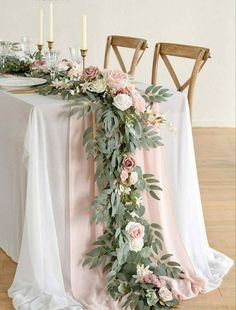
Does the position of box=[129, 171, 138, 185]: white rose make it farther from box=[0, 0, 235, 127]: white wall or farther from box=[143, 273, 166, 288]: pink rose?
box=[0, 0, 235, 127]: white wall

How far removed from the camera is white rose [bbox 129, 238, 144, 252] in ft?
6.73

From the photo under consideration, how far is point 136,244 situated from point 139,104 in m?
0.55

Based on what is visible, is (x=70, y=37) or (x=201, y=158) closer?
(x=201, y=158)

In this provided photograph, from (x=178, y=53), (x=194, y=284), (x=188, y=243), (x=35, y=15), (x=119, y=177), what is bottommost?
(x=194, y=284)

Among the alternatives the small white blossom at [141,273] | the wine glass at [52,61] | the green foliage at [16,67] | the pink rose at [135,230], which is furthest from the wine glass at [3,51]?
the small white blossom at [141,273]

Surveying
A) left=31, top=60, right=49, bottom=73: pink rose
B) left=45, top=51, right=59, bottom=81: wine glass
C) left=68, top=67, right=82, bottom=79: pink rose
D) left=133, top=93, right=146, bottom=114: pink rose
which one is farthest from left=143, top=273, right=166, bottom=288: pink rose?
left=31, top=60, right=49, bottom=73: pink rose

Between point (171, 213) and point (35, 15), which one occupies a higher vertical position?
point (35, 15)

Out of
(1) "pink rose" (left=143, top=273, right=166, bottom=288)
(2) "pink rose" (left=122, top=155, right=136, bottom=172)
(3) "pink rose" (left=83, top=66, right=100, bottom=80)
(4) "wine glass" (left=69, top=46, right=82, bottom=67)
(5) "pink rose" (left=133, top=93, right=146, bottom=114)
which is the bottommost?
(1) "pink rose" (left=143, top=273, right=166, bottom=288)

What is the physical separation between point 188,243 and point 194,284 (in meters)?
0.19

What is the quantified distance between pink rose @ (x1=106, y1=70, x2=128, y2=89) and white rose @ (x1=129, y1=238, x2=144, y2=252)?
1.98 feet

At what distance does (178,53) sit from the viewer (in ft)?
9.20

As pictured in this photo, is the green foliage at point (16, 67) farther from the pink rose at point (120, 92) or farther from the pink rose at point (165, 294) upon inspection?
the pink rose at point (165, 294)

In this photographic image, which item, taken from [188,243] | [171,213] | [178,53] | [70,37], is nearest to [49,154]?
[171,213]

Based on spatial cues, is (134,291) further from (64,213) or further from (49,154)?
(49,154)
